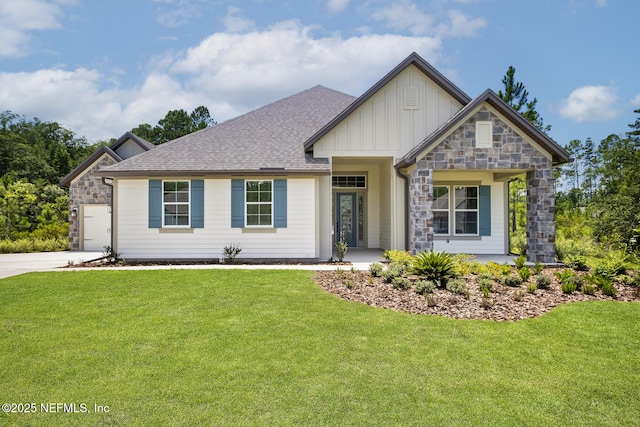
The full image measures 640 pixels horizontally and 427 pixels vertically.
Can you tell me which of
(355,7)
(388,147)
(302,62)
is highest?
(302,62)

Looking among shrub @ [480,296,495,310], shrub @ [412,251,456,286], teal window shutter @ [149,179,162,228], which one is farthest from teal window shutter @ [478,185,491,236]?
teal window shutter @ [149,179,162,228]

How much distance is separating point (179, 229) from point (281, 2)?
853cm

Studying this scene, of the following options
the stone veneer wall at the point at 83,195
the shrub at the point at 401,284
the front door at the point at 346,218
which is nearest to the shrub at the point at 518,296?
the shrub at the point at 401,284

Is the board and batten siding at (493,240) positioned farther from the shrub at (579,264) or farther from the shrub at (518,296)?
the shrub at (518,296)

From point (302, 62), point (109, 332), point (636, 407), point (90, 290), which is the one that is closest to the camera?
point (636, 407)

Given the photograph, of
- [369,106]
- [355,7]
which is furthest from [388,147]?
[355,7]

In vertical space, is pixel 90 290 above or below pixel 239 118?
below

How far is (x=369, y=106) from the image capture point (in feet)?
42.9

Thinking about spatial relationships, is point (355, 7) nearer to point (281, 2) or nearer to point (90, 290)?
point (281, 2)

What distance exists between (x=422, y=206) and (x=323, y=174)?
10.7 feet

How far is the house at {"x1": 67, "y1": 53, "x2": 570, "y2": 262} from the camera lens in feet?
38.6

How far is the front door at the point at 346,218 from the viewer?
53.1 feet

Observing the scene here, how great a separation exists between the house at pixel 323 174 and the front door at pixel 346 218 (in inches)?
94.7

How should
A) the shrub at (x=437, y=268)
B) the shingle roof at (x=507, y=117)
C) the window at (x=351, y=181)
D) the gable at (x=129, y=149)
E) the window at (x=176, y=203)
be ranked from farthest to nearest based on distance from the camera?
the gable at (x=129, y=149)
the window at (x=351, y=181)
the window at (x=176, y=203)
the shingle roof at (x=507, y=117)
the shrub at (x=437, y=268)
